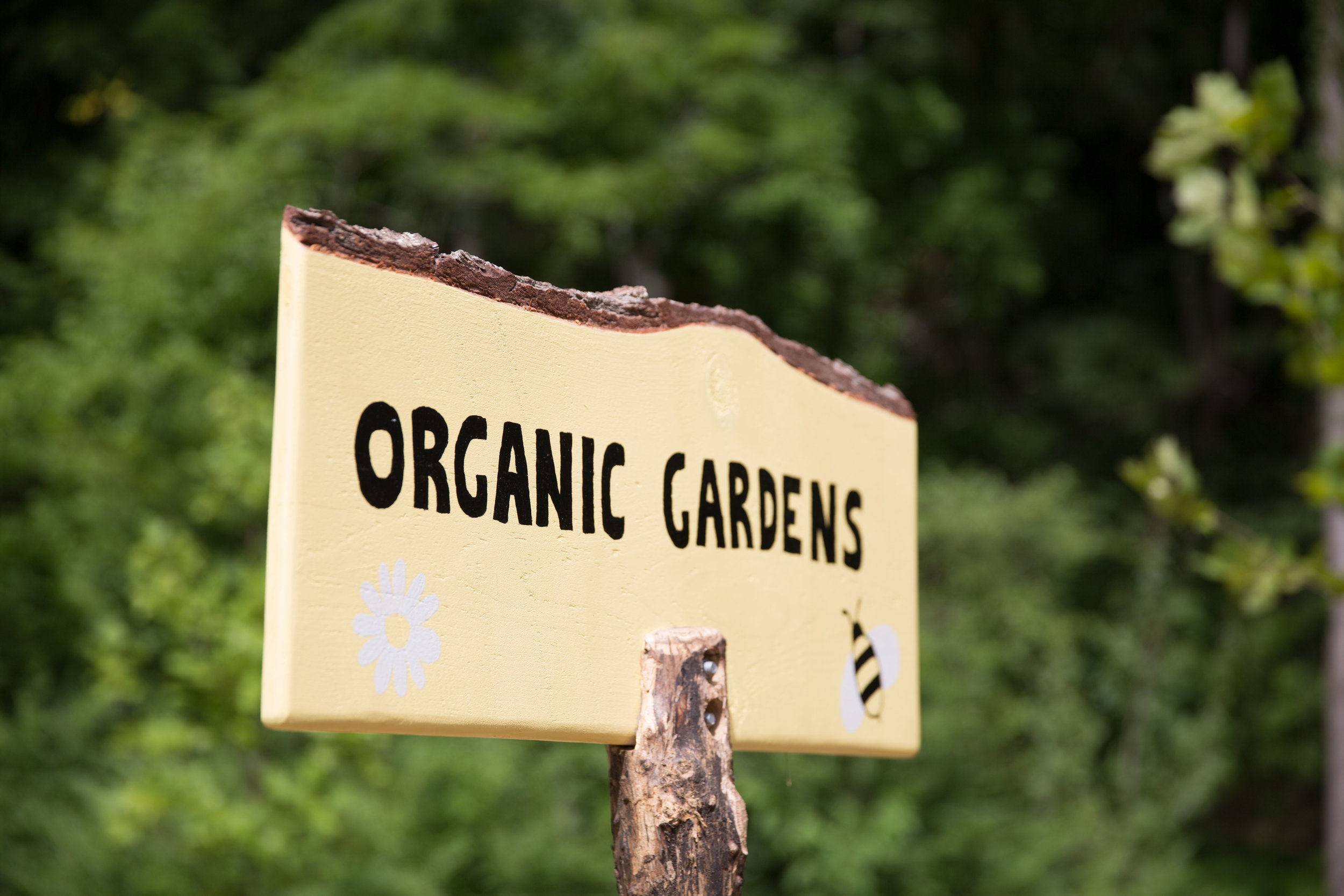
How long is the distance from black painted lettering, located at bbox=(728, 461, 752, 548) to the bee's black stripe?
302mm

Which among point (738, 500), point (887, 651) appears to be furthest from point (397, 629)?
point (887, 651)

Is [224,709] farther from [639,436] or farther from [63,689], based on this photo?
[639,436]

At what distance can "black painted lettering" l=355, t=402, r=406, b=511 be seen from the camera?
1089mm

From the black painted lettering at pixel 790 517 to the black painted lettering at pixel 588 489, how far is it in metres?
0.32

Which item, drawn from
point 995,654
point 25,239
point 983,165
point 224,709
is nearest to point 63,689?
point 224,709

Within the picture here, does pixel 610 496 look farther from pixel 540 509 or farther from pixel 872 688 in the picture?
pixel 872 688

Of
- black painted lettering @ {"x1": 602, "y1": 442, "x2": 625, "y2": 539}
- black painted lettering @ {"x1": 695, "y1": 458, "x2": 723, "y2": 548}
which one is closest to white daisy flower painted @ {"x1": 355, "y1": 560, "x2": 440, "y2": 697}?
black painted lettering @ {"x1": 602, "y1": 442, "x2": 625, "y2": 539}

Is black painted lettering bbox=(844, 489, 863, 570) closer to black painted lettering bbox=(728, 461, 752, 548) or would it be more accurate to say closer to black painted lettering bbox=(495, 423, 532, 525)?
black painted lettering bbox=(728, 461, 752, 548)

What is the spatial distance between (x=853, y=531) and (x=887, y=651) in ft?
0.57

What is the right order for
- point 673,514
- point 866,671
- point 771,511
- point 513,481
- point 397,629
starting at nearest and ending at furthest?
point 397,629 < point 513,481 < point 673,514 < point 771,511 < point 866,671

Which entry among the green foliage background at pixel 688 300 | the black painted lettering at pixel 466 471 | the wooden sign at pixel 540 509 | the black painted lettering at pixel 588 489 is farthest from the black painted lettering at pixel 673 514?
the green foliage background at pixel 688 300

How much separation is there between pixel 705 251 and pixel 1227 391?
17.2ft

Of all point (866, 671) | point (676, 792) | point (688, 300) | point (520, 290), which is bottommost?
point (676, 792)

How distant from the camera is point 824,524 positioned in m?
1.58
